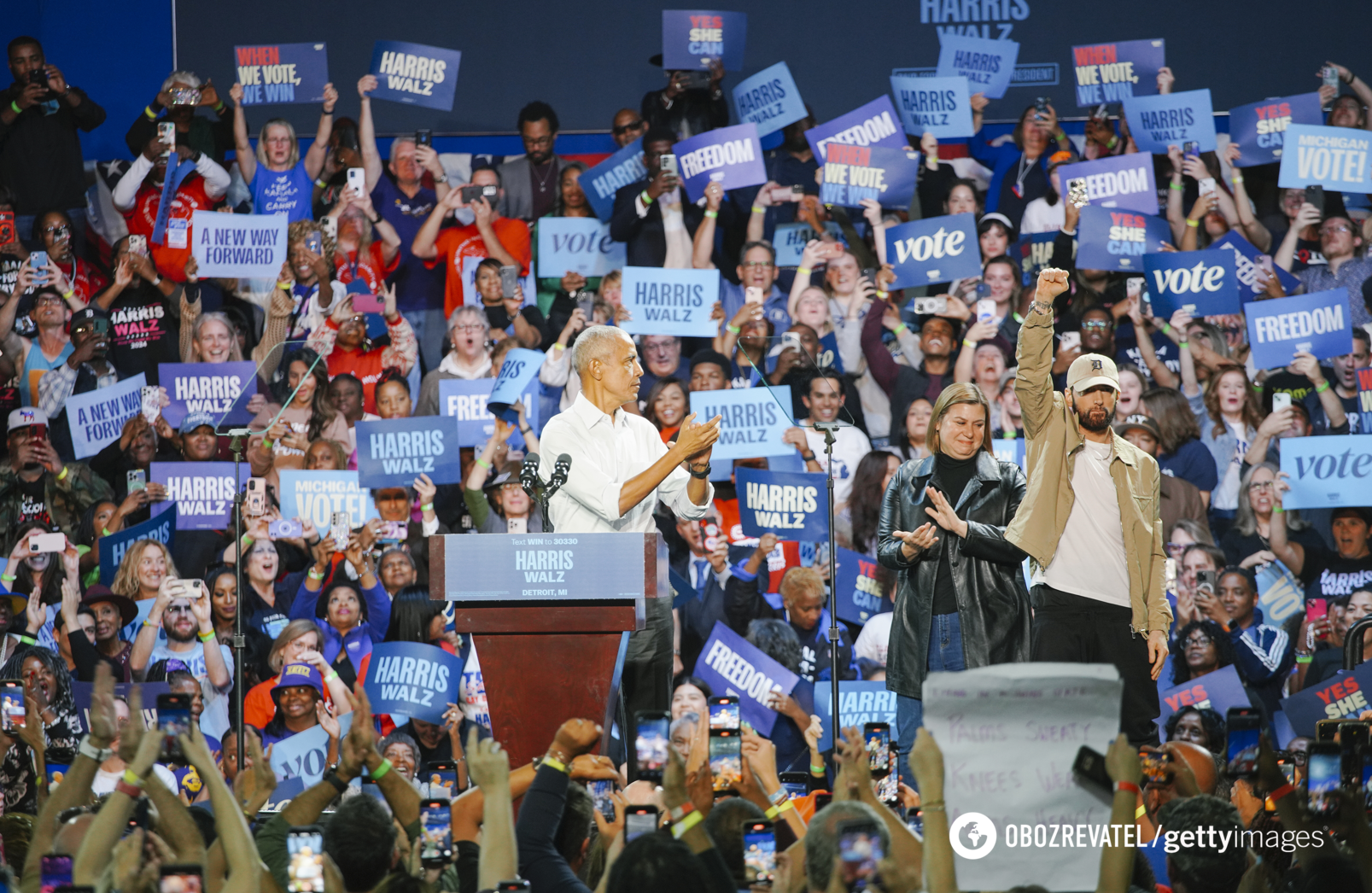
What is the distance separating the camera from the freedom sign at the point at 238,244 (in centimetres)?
821

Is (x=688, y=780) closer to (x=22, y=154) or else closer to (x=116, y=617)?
(x=116, y=617)

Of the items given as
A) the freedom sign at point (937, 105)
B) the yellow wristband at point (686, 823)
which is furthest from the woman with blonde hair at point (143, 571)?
the yellow wristband at point (686, 823)

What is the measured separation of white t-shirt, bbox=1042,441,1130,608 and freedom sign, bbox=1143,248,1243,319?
374cm

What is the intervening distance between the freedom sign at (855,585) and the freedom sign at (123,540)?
3.23 metres

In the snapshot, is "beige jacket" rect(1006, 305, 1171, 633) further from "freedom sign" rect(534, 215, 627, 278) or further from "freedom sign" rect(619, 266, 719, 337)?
"freedom sign" rect(534, 215, 627, 278)

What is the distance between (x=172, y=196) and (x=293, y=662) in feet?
11.5

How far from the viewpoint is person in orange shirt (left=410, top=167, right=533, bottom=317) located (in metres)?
8.48

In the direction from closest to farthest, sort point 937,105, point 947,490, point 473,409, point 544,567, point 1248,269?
point 544,567, point 947,490, point 473,409, point 1248,269, point 937,105

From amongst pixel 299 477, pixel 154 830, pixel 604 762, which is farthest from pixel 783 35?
pixel 154 830

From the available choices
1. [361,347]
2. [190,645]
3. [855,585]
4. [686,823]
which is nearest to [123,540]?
[190,645]

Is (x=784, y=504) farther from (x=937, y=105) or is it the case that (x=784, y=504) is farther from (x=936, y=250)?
(x=937, y=105)

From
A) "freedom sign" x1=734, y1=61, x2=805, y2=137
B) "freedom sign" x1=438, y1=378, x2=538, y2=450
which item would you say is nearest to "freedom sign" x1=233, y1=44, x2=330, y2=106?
"freedom sign" x1=438, y1=378, x2=538, y2=450

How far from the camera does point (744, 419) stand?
→ 753 cm

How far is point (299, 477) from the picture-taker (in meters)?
7.45
